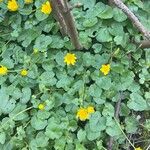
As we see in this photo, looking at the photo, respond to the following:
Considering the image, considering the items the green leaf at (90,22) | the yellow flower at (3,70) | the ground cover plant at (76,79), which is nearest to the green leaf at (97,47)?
the ground cover plant at (76,79)

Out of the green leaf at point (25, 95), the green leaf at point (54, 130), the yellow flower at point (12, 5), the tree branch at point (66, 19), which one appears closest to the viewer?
the tree branch at point (66, 19)

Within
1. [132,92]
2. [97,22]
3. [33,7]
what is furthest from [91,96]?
[33,7]

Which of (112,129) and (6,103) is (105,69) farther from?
(6,103)

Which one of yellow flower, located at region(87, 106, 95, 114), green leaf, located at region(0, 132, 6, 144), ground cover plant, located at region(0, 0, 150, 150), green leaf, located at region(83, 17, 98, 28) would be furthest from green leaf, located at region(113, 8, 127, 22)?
green leaf, located at region(0, 132, 6, 144)

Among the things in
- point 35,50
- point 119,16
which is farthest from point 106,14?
point 35,50

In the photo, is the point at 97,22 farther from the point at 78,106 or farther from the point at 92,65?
the point at 78,106

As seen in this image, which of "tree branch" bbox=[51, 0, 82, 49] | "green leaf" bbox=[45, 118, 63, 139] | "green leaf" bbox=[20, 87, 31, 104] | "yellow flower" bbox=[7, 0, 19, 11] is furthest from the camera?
"yellow flower" bbox=[7, 0, 19, 11]

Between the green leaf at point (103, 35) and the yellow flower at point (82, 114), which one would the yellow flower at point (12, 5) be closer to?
the green leaf at point (103, 35)

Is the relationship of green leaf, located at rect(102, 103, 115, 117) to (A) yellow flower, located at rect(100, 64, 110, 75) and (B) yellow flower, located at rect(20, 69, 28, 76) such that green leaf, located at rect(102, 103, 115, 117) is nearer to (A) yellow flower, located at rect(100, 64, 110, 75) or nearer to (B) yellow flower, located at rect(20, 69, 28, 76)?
(A) yellow flower, located at rect(100, 64, 110, 75)
